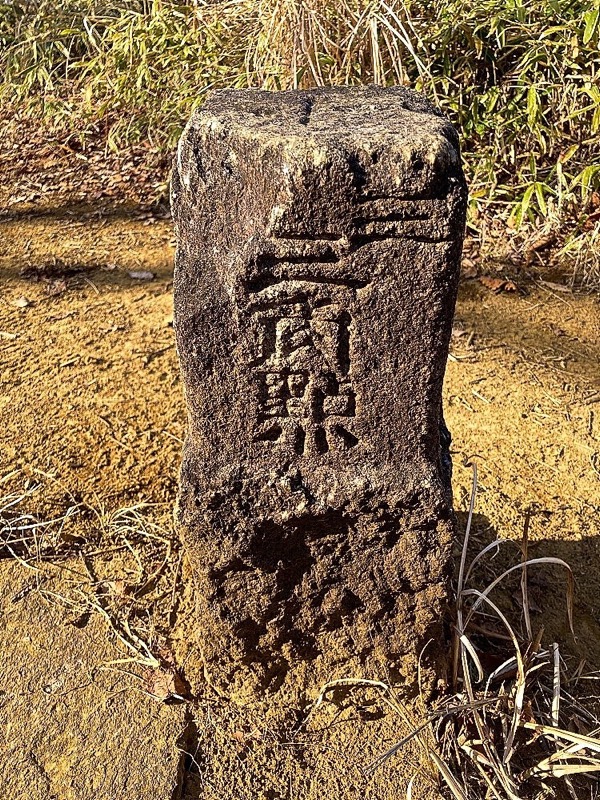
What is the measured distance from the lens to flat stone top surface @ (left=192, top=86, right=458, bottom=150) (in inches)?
47.2

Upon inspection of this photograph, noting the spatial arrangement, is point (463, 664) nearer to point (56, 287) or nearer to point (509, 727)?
point (509, 727)

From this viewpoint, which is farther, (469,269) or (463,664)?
(469,269)

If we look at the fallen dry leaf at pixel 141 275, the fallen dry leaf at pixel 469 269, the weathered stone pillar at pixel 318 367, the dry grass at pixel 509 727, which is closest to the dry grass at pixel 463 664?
the dry grass at pixel 509 727

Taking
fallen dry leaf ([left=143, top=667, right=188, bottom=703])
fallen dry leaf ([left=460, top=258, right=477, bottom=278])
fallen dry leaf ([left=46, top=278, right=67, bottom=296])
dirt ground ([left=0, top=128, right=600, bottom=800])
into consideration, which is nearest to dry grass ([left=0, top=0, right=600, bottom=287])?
fallen dry leaf ([left=460, top=258, right=477, bottom=278])

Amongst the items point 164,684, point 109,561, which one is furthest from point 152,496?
point 164,684

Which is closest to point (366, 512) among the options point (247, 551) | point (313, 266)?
point (247, 551)

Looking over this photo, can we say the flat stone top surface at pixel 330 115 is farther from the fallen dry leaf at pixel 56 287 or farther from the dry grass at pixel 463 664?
the fallen dry leaf at pixel 56 287

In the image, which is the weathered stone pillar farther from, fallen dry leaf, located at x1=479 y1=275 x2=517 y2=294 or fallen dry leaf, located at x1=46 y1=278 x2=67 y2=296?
fallen dry leaf, located at x1=46 y1=278 x2=67 y2=296

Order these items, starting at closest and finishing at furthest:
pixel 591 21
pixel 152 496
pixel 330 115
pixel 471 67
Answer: pixel 330 115 → pixel 152 496 → pixel 591 21 → pixel 471 67

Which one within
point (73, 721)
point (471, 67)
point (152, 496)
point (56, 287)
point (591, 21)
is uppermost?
point (591, 21)

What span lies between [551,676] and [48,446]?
1.55 metres

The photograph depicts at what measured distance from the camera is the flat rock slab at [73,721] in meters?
1.56

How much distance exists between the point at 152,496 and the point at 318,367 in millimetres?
1043

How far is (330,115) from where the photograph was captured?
1301mm
